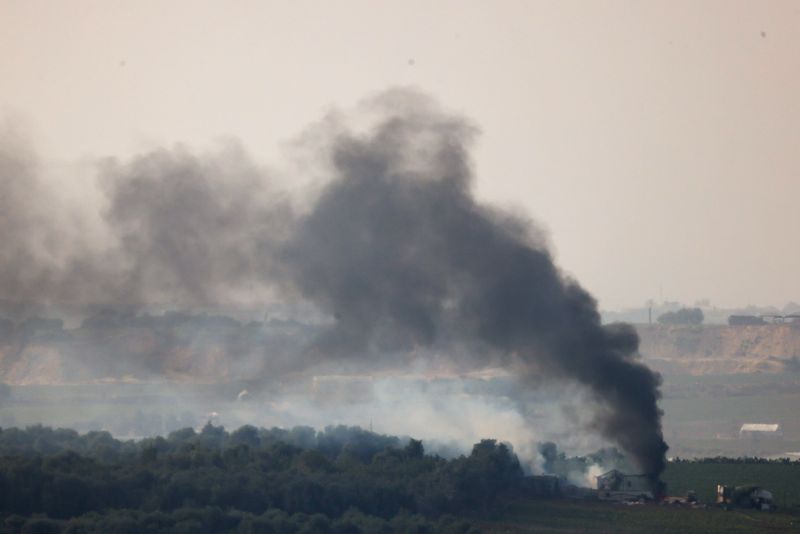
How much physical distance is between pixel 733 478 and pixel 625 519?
24.8 m

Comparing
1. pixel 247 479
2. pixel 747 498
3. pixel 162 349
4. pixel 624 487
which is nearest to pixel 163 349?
pixel 162 349

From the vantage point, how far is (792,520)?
102 meters

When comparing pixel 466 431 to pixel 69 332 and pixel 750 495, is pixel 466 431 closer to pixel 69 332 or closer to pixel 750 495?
pixel 750 495

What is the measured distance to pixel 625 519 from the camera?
101 meters

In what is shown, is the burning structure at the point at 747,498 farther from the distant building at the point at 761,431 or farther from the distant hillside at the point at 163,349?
the distant building at the point at 761,431

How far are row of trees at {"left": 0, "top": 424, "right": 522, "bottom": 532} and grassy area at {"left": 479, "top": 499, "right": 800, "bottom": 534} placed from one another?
3268 mm

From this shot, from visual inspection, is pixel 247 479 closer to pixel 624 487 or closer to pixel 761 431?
pixel 624 487

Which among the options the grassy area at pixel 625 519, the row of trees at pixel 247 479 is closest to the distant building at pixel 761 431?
the row of trees at pixel 247 479

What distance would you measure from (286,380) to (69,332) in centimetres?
1981

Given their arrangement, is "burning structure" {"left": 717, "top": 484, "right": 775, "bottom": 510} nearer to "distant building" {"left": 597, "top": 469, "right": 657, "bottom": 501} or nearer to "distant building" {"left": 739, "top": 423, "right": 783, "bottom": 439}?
"distant building" {"left": 597, "top": 469, "right": 657, "bottom": 501}

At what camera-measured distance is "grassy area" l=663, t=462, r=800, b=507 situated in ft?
376

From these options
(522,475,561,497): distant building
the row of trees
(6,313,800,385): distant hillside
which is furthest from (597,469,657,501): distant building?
(6,313,800,385): distant hillside

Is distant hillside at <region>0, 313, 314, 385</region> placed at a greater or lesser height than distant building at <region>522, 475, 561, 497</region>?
greater

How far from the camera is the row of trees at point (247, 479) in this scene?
92625 millimetres
